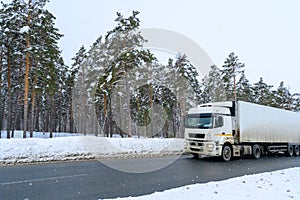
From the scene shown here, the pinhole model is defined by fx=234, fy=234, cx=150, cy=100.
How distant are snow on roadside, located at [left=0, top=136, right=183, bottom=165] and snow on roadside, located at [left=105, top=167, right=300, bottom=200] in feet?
30.6

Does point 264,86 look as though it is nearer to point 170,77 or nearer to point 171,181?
point 170,77

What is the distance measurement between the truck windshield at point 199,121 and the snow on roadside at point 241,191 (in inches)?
243

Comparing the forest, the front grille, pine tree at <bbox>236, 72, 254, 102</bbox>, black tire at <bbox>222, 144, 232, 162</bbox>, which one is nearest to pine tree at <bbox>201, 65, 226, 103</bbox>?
the forest

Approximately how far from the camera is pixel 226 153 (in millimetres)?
14078

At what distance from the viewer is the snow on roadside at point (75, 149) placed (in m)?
12.4

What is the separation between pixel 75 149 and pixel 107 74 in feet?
42.0

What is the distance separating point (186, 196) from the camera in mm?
5305

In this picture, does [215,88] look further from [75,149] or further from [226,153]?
[75,149]

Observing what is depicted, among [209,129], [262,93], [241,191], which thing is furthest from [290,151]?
[262,93]

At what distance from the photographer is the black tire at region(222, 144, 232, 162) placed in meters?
13.9

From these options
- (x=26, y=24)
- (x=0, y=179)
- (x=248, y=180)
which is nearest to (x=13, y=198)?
(x=0, y=179)

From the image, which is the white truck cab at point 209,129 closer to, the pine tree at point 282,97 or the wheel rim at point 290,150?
the wheel rim at point 290,150

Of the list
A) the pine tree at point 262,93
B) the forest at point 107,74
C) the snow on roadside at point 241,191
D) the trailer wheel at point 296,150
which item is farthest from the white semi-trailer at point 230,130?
the pine tree at point 262,93

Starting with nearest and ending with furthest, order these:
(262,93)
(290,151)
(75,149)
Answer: (75,149) < (290,151) < (262,93)
